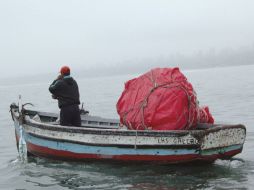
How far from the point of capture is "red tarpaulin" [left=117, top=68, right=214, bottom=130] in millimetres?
9680

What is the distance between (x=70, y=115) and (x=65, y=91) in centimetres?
70

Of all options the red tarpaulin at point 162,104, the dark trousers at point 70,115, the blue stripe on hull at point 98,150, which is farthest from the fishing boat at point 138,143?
the dark trousers at point 70,115

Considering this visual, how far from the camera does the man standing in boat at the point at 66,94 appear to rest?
430 inches

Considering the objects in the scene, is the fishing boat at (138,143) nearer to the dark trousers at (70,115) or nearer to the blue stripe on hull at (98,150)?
the blue stripe on hull at (98,150)

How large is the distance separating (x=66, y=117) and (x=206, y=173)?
3.93m

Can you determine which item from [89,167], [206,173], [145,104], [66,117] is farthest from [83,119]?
[206,173]

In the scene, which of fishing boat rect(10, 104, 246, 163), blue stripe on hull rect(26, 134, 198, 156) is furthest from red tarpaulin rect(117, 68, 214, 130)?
blue stripe on hull rect(26, 134, 198, 156)

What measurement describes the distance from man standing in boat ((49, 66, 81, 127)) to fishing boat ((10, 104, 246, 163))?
1.87ft

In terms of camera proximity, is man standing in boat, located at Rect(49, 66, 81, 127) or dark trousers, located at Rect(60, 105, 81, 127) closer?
man standing in boat, located at Rect(49, 66, 81, 127)

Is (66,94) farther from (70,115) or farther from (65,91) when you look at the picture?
(70,115)

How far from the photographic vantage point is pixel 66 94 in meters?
11.1

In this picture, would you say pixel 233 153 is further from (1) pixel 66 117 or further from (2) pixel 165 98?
Answer: (1) pixel 66 117

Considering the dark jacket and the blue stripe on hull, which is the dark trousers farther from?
the blue stripe on hull

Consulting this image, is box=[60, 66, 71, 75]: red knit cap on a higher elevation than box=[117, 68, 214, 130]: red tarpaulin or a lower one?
higher
